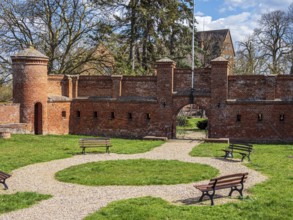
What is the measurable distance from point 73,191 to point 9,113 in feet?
41.5

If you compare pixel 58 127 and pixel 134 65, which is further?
pixel 134 65

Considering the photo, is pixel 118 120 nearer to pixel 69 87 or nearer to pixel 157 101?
pixel 157 101

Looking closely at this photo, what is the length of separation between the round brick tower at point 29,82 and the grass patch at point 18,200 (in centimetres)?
1297

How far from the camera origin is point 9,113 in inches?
834

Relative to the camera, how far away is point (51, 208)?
8625 mm

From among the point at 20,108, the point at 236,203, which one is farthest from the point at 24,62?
the point at 236,203

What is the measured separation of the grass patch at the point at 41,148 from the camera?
14305mm

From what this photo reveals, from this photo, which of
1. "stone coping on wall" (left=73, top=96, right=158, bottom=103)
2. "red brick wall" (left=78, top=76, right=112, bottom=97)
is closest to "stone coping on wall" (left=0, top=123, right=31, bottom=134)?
"stone coping on wall" (left=73, top=96, right=158, bottom=103)

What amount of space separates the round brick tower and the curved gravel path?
8.33 m

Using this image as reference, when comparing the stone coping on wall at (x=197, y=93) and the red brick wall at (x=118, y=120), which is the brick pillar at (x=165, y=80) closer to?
the stone coping on wall at (x=197, y=93)

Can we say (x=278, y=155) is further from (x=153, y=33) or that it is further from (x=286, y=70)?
(x=286, y=70)

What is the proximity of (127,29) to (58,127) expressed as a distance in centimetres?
1187

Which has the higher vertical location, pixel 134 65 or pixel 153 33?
pixel 153 33

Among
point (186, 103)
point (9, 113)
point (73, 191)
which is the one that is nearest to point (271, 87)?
point (186, 103)
